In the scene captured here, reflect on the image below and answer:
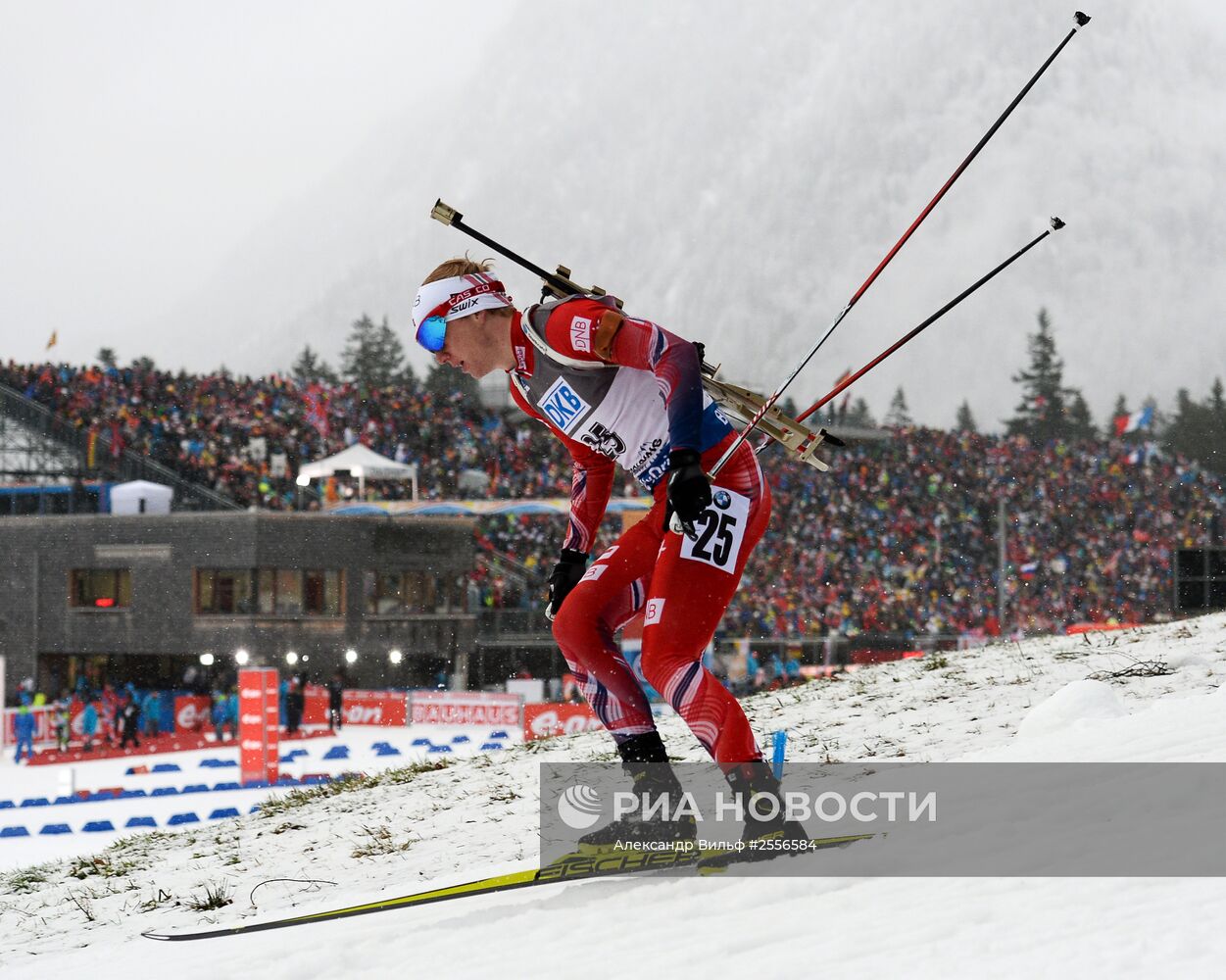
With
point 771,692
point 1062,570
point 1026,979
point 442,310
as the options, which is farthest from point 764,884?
point 1062,570

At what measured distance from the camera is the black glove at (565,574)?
4746mm

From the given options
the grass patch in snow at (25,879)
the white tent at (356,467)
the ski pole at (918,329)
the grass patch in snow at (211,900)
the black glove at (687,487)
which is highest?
the white tent at (356,467)

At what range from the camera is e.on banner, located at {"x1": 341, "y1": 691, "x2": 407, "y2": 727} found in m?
31.4

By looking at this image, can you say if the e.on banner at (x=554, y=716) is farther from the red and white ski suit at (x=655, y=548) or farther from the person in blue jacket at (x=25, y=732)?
the red and white ski suit at (x=655, y=548)

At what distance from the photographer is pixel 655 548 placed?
4.43 metres

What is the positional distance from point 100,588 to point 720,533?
37.5 meters

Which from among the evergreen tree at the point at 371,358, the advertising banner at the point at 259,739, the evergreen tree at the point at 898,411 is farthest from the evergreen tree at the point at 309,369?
the advertising banner at the point at 259,739

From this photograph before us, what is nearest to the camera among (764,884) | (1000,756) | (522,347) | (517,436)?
(764,884)

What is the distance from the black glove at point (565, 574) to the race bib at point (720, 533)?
692 millimetres

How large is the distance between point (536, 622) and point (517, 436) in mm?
10343

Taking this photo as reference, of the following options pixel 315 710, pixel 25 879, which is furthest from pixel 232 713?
pixel 25 879

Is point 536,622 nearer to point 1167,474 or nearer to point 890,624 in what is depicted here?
point 890,624

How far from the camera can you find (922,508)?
1885 inches

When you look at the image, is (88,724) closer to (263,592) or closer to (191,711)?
(191,711)
